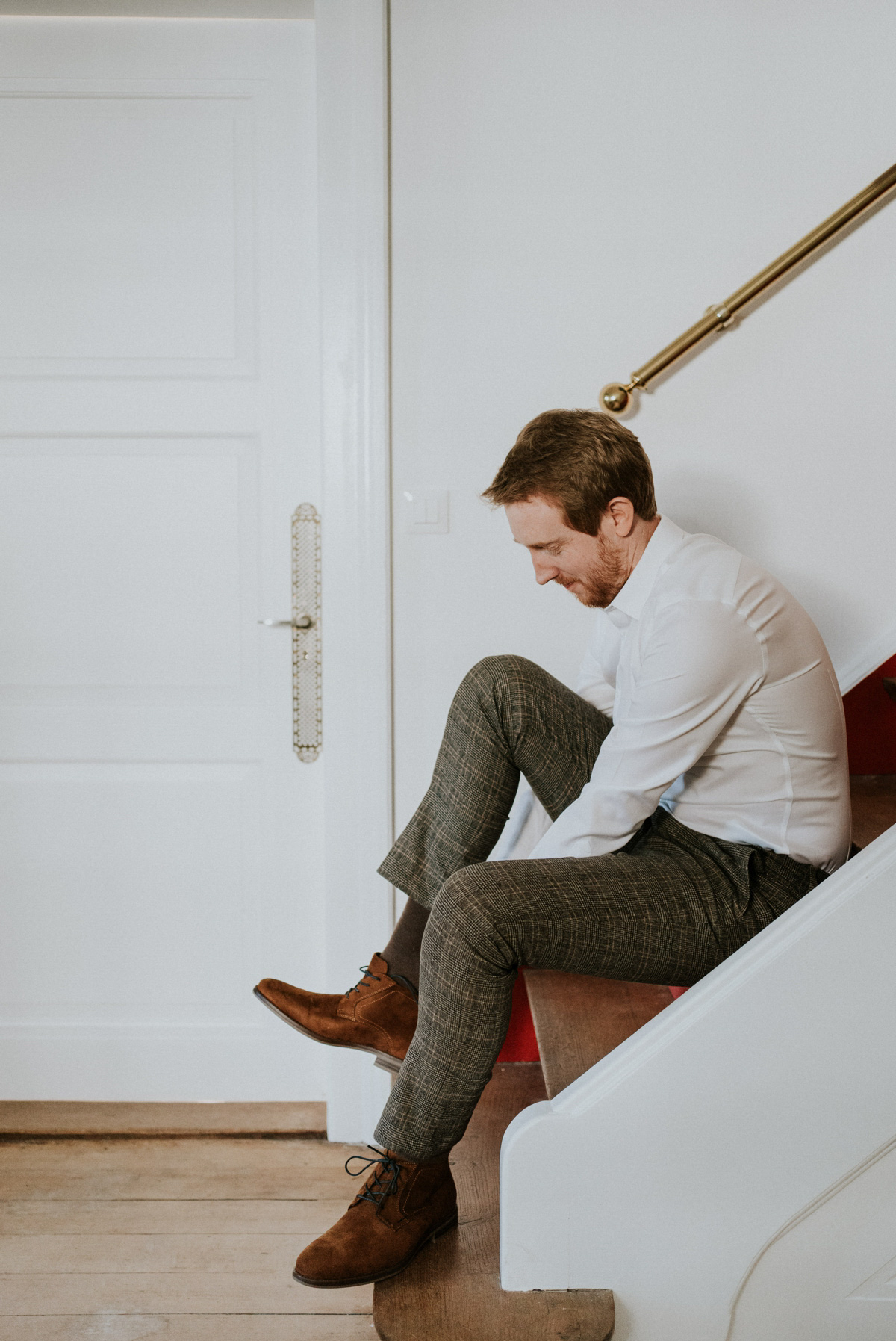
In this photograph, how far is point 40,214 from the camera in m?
1.87

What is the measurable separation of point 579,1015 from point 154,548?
4.09ft

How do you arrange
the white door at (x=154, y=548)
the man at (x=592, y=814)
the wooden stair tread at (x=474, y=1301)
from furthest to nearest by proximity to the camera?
the white door at (x=154, y=548), the man at (x=592, y=814), the wooden stair tread at (x=474, y=1301)

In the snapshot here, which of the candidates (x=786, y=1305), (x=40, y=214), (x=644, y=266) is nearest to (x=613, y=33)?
(x=644, y=266)

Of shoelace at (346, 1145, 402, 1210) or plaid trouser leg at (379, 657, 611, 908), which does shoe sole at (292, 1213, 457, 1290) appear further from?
plaid trouser leg at (379, 657, 611, 908)

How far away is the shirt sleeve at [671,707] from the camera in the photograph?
115 centimetres

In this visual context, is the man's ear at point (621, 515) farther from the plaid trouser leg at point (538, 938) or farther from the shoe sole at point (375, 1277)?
the shoe sole at point (375, 1277)

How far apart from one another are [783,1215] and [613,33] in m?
1.79

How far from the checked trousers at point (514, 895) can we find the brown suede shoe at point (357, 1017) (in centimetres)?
14

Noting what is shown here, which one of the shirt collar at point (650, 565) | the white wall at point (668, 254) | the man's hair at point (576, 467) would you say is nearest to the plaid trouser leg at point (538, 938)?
the shirt collar at point (650, 565)

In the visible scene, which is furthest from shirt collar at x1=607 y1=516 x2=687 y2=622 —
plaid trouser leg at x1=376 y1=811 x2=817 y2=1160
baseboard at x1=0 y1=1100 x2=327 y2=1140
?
baseboard at x1=0 y1=1100 x2=327 y2=1140

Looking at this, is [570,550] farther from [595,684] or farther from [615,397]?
[615,397]

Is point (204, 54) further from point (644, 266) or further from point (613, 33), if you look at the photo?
point (644, 266)

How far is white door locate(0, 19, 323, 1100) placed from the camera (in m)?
1.85

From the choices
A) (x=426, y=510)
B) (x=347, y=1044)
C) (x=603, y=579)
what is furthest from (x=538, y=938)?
(x=426, y=510)
